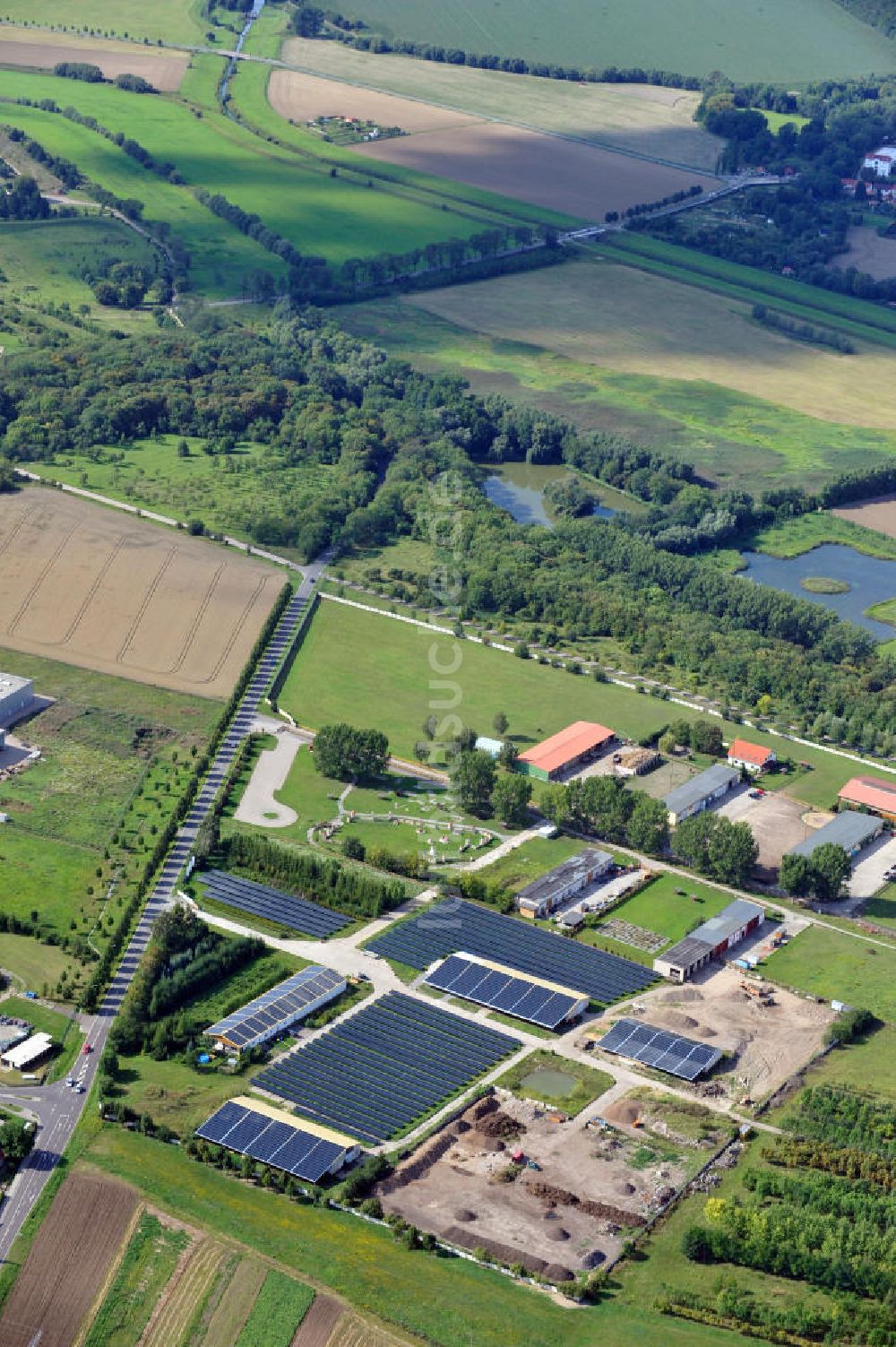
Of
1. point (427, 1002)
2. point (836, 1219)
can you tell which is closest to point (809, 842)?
point (427, 1002)

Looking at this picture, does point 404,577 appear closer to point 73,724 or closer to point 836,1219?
point 73,724

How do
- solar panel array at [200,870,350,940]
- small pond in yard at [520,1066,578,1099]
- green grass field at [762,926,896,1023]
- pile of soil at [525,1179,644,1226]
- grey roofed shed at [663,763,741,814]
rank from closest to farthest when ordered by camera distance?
pile of soil at [525,1179,644,1226] < small pond in yard at [520,1066,578,1099] < green grass field at [762,926,896,1023] < solar panel array at [200,870,350,940] < grey roofed shed at [663,763,741,814]

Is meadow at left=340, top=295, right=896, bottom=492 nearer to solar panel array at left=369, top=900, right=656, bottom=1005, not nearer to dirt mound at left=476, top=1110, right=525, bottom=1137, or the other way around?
solar panel array at left=369, top=900, right=656, bottom=1005

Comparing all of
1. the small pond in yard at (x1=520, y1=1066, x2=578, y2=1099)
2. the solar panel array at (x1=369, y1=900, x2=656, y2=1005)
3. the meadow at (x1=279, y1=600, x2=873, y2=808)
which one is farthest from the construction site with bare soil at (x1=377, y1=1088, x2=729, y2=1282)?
the meadow at (x1=279, y1=600, x2=873, y2=808)

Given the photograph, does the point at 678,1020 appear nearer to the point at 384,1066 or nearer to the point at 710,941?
the point at 710,941

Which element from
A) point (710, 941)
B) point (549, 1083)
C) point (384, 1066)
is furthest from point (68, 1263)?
point (710, 941)
